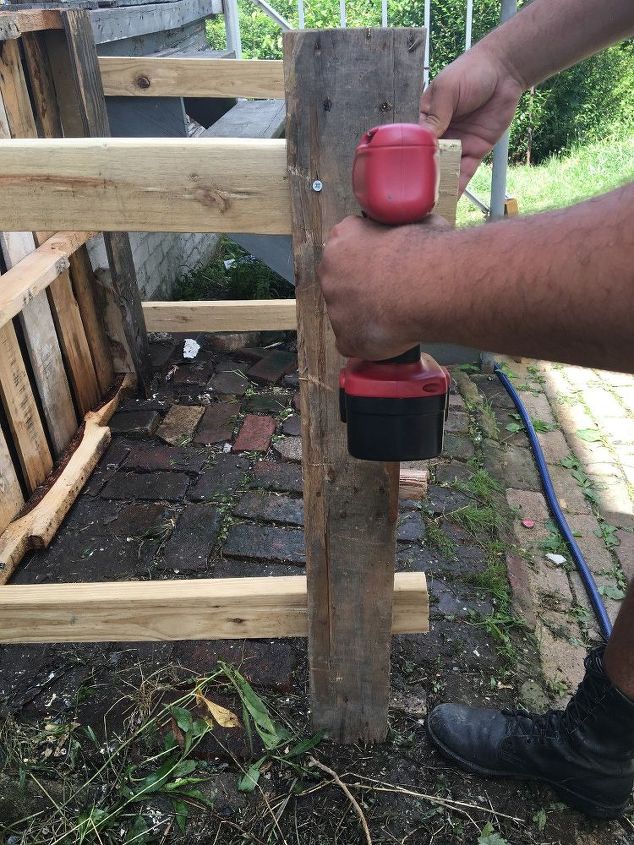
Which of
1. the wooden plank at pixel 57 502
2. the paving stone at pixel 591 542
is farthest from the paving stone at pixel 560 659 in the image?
the wooden plank at pixel 57 502

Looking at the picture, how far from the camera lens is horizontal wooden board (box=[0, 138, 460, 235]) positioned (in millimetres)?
1248

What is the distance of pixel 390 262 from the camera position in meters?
0.98

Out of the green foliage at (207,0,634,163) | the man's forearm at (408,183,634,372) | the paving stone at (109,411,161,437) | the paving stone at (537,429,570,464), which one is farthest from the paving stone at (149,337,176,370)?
the green foliage at (207,0,634,163)

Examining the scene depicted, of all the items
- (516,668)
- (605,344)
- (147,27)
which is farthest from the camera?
(147,27)

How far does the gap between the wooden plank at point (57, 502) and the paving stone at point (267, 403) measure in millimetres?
710

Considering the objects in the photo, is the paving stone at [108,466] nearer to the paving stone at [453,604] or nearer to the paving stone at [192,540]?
the paving stone at [192,540]

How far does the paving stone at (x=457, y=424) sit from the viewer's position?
3.46 metres

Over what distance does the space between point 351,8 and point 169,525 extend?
12.7 metres

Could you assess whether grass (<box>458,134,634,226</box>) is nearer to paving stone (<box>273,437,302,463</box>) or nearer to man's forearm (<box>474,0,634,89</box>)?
paving stone (<box>273,437,302,463</box>)

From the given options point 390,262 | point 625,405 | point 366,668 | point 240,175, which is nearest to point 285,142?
point 240,175

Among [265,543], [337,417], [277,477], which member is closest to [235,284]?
[277,477]

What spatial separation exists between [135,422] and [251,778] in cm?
200

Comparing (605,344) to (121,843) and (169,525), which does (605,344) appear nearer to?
(121,843)

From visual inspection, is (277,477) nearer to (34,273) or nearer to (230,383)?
(230,383)
